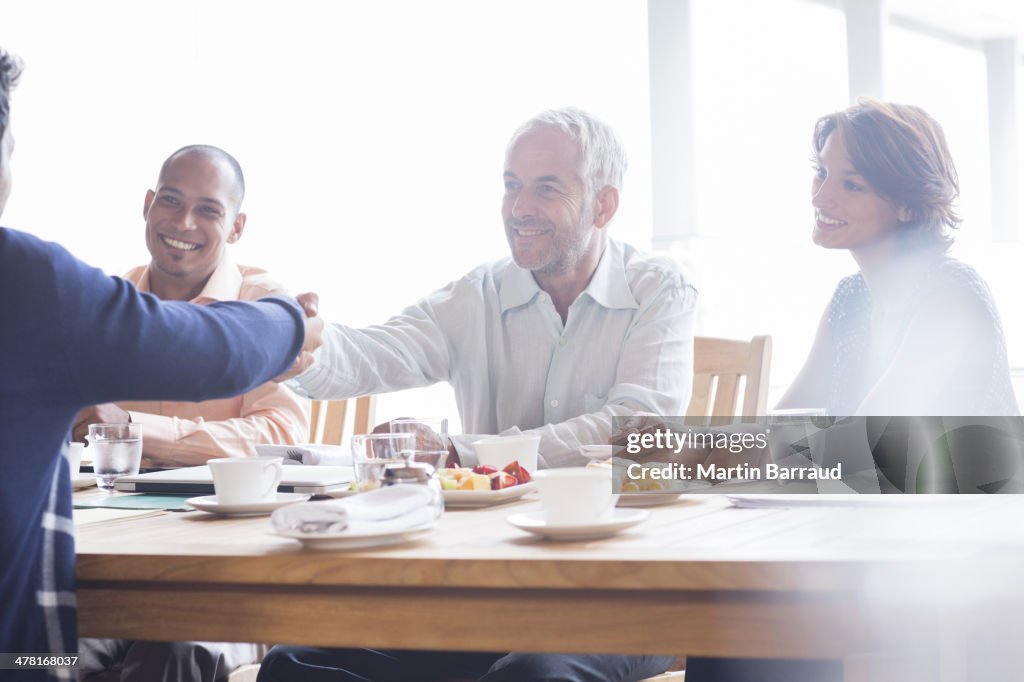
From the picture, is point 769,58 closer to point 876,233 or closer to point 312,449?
point 876,233

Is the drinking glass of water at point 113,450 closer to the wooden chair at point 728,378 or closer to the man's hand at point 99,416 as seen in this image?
the man's hand at point 99,416

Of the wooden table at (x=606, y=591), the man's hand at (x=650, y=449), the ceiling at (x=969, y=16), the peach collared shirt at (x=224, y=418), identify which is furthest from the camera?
the ceiling at (x=969, y=16)

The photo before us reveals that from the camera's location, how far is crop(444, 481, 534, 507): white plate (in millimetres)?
1343

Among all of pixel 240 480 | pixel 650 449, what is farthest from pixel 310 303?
pixel 650 449

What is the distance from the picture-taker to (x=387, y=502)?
3.49ft

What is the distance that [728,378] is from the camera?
2230mm

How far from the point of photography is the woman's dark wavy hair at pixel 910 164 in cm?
207

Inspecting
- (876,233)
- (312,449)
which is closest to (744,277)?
(876,233)

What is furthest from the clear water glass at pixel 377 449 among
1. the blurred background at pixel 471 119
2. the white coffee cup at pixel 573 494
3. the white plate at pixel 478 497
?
the blurred background at pixel 471 119

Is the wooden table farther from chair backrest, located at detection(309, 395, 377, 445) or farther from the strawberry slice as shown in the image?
chair backrest, located at detection(309, 395, 377, 445)

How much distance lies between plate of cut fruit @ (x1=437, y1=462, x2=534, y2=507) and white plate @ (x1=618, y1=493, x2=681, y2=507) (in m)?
0.14

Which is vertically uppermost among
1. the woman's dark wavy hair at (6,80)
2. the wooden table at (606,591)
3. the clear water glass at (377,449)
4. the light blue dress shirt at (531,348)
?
the woman's dark wavy hair at (6,80)

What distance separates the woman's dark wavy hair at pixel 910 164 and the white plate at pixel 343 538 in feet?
4.76

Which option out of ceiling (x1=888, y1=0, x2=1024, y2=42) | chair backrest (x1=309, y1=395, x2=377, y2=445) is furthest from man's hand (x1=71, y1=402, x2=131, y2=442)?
ceiling (x1=888, y1=0, x2=1024, y2=42)
